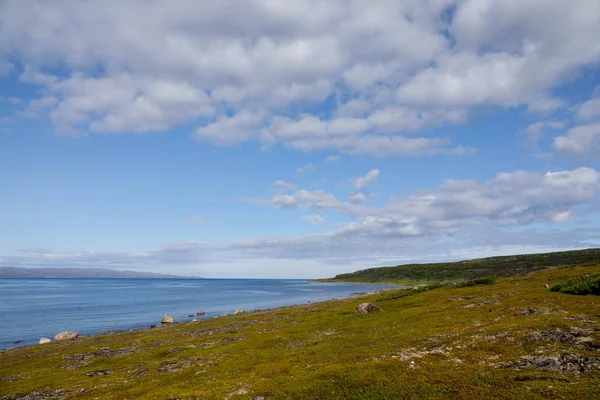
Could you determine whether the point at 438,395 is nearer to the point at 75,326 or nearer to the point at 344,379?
the point at 344,379

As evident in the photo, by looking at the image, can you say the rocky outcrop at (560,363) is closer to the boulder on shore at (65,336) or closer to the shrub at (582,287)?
the shrub at (582,287)

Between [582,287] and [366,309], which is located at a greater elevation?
[582,287]

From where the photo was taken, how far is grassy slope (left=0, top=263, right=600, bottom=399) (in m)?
23.8

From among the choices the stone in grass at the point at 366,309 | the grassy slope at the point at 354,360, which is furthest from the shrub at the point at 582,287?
the stone in grass at the point at 366,309

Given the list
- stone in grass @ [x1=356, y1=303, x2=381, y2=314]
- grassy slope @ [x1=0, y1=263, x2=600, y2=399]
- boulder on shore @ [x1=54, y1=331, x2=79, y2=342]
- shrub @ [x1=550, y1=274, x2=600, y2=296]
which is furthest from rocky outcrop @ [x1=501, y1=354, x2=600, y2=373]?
boulder on shore @ [x1=54, y1=331, x2=79, y2=342]

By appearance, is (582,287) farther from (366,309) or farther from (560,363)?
(560,363)

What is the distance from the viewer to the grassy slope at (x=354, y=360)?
2380cm

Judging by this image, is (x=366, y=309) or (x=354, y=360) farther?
(x=366, y=309)

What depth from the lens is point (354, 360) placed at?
3195 centimetres

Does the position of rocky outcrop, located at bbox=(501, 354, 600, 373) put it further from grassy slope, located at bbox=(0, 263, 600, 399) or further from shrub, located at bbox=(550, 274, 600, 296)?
shrub, located at bbox=(550, 274, 600, 296)

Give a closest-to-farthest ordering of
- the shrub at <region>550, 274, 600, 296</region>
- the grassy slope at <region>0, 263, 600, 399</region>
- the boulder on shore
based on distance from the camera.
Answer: the grassy slope at <region>0, 263, 600, 399</region>, the shrub at <region>550, 274, 600, 296</region>, the boulder on shore

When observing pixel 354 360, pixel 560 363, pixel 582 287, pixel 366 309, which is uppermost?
pixel 582 287

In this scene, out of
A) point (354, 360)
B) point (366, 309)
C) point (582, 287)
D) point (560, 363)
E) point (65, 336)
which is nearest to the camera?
point (560, 363)

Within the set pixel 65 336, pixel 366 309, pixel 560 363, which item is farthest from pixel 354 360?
pixel 65 336
